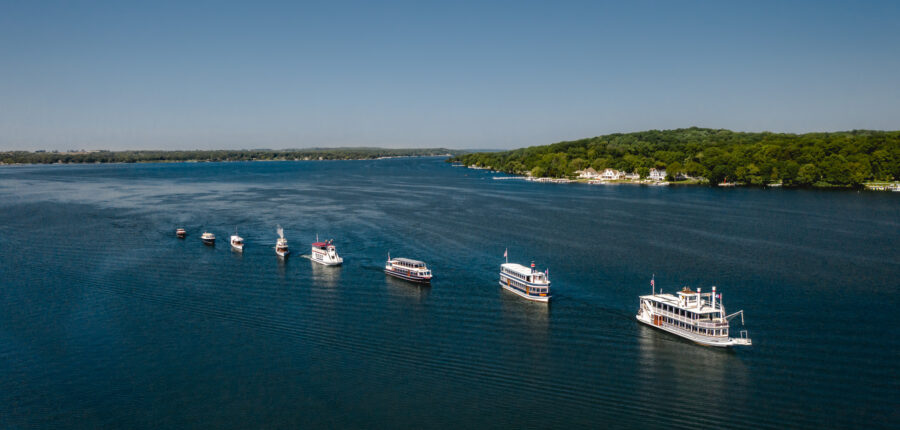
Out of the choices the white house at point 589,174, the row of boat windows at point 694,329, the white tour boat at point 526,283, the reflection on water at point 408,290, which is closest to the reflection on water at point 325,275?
the reflection on water at point 408,290

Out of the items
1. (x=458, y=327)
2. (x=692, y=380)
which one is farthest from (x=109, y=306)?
(x=692, y=380)

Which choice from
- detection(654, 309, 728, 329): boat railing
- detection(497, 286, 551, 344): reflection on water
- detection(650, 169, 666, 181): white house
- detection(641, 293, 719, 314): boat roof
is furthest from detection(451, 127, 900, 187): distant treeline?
detection(497, 286, 551, 344): reflection on water

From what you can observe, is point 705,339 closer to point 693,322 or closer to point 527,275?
point 693,322

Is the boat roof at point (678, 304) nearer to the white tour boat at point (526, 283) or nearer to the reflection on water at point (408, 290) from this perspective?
the white tour boat at point (526, 283)

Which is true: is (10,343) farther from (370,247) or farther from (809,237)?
(809,237)

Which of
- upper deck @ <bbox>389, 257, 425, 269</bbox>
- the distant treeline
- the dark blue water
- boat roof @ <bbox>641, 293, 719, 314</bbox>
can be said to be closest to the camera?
the dark blue water

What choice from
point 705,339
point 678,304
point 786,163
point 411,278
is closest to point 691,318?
point 678,304

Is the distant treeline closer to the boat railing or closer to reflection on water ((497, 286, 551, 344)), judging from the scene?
the boat railing
